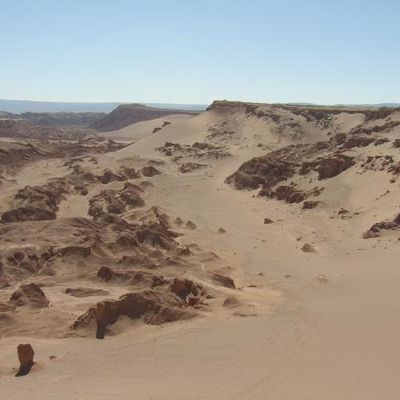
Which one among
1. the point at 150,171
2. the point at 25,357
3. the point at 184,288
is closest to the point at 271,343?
the point at 184,288

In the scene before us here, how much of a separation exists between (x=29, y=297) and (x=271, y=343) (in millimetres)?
7446

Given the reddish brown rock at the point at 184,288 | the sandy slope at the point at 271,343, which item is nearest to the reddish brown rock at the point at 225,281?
the sandy slope at the point at 271,343

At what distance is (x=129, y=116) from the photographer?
129125 millimetres

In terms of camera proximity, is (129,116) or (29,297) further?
(129,116)

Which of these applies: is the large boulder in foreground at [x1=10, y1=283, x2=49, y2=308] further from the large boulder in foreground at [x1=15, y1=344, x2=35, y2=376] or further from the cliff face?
the cliff face

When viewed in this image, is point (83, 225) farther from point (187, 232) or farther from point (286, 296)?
point (286, 296)

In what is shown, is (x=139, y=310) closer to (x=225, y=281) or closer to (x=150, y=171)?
(x=225, y=281)

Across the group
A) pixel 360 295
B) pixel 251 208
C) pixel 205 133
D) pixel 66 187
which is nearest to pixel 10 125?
pixel 205 133

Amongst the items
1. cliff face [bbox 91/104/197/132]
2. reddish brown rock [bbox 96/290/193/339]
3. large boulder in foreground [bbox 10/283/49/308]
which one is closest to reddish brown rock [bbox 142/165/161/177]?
large boulder in foreground [bbox 10/283/49/308]

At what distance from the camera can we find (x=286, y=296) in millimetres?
18516

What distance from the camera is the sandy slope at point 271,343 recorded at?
37.9 ft

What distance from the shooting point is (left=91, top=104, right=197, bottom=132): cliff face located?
12394 centimetres

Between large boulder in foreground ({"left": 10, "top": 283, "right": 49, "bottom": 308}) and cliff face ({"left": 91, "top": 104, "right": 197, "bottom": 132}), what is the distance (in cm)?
10271

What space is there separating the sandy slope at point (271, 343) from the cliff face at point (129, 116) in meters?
98.1
